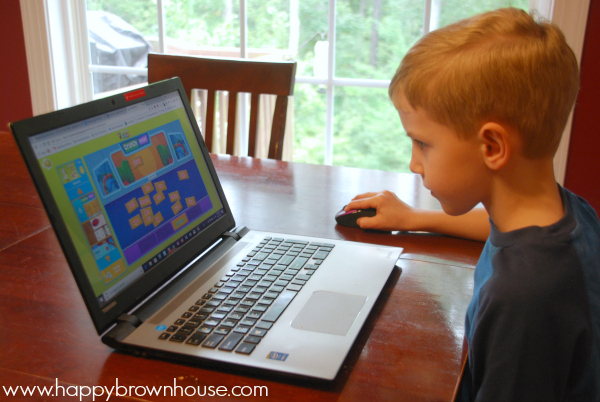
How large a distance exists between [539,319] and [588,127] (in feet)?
5.71

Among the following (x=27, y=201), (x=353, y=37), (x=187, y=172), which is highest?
(x=353, y=37)

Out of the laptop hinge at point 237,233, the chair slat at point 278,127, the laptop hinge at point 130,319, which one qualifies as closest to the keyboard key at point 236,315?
the laptop hinge at point 130,319

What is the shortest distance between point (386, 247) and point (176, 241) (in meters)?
0.33

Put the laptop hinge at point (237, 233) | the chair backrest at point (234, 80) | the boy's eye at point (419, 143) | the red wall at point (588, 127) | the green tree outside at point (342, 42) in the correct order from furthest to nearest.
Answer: the green tree outside at point (342, 42) < the red wall at point (588, 127) < the chair backrest at point (234, 80) < the laptop hinge at point (237, 233) < the boy's eye at point (419, 143)

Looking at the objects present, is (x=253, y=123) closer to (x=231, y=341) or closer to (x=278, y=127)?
(x=278, y=127)

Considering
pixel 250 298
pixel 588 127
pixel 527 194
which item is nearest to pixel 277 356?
pixel 250 298

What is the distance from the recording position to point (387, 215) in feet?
3.28

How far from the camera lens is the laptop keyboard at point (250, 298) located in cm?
64

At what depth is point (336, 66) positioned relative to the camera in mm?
2432

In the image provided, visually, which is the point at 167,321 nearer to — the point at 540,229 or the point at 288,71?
the point at 540,229

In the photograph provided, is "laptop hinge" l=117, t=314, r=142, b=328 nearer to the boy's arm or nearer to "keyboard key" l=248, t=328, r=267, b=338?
"keyboard key" l=248, t=328, r=267, b=338

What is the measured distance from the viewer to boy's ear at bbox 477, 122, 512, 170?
0.62 m

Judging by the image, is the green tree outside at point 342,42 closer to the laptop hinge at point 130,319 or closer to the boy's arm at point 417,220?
the boy's arm at point 417,220

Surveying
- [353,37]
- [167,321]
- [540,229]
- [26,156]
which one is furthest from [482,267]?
[353,37]
